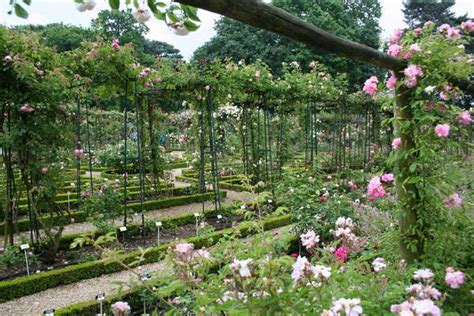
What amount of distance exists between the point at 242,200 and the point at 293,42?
67.6 ft

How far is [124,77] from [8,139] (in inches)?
78.4

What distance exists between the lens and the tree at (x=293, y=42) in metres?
24.5

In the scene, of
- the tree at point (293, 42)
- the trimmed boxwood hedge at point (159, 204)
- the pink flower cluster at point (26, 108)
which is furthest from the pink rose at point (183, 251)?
the tree at point (293, 42)

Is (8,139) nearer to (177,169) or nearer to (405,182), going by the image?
(405,182)

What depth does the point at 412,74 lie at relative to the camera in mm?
2066

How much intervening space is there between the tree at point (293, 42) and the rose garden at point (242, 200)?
13405 mm

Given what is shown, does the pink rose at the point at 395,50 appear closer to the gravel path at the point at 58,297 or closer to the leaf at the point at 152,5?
the leaf at the point at 152,5

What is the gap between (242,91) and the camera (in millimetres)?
8031

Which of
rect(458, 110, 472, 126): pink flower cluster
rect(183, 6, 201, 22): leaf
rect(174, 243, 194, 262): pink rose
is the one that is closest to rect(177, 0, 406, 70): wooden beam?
rect(183, 6, 201, 22): leaf

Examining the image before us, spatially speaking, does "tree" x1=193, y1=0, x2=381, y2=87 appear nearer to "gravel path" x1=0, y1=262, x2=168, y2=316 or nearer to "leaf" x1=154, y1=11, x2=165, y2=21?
"gravel path" x1=0, y1=262, x2=168, y2=316

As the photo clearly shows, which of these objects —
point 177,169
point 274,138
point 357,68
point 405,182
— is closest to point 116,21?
point 357,68

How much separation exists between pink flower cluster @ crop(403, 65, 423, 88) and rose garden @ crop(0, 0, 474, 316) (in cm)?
1

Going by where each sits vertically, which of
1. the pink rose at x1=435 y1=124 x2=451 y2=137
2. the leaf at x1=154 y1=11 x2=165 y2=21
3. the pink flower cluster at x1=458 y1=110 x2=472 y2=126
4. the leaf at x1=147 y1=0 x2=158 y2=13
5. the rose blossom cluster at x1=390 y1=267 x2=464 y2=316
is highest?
the leaf at x1=147 y1=0 x2=158 y2=13

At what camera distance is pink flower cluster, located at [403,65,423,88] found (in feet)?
6.75
